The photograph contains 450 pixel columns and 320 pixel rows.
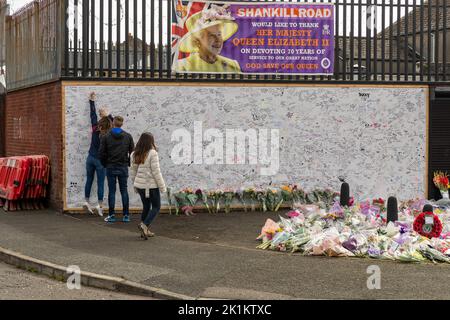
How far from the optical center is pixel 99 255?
10.1m

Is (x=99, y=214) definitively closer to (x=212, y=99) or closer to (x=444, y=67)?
(x=212, y=99)

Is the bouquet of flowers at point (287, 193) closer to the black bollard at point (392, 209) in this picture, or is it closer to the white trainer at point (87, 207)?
the white trainer at point (87, 207)

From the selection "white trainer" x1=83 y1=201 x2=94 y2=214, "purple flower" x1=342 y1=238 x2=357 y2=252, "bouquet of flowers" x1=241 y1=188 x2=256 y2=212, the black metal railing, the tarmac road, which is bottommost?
the tarmac road

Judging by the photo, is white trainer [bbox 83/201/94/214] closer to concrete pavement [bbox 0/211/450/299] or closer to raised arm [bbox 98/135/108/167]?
concrete pavement [bbox 0/211/450/299]

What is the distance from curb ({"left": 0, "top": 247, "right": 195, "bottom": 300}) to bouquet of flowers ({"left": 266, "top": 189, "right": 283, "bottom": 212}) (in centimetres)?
606

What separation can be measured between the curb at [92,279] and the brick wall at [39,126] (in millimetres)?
4835

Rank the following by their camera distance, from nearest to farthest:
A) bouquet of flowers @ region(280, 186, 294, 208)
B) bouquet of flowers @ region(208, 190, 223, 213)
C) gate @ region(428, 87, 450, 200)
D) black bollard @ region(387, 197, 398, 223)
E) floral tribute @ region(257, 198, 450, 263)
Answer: floral tribute @ region(257, 198, 450, 263) → black bollard @ region(387, 197, 398, 223) → bouquet of flowers @ region(208, 190, 223, 213) → bouquet of flowers @ region(280, 186, 294, 208) → gate @ region(428, 87, 450, 200)

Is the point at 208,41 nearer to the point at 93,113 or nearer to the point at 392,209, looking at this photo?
the point at 93,113

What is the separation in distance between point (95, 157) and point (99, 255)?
460 cm

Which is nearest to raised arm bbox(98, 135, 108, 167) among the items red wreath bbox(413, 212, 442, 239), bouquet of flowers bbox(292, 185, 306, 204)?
bouquet of flowers bbox(292, 185, 306, 204)

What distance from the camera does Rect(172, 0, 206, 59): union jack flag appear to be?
15.1m

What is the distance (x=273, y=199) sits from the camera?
15227 millimetres

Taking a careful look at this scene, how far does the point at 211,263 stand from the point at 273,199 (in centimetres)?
580
